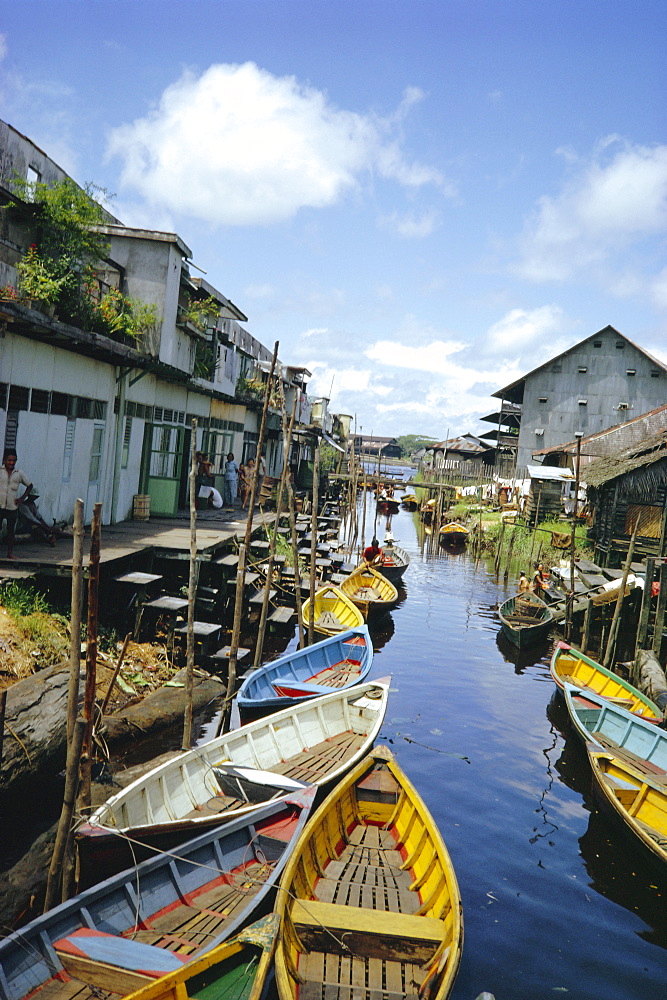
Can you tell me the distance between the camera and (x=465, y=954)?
764cm

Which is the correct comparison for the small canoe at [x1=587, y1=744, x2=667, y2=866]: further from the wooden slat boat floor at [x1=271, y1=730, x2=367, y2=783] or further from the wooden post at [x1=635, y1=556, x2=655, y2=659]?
the wooden post at [x1=635, y1=556, x2=655, y2=659]

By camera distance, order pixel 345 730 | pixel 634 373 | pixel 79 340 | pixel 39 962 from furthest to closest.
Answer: pixel 634 373
pixel 79 340
pixel 345 730
pixel 39 962

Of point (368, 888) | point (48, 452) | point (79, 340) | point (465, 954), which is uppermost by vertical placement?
point (79, 340)

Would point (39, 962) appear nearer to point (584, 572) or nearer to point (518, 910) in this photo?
point (518, 910)

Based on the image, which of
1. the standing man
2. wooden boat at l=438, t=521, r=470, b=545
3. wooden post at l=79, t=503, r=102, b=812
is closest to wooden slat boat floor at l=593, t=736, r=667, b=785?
wooden post at l=79, t=503, r=102, b=812

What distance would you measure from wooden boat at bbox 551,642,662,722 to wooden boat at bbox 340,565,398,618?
615 cm

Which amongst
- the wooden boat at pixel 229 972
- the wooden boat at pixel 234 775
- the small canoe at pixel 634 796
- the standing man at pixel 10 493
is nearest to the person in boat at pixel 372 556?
the wooden boat at pixel 234 775

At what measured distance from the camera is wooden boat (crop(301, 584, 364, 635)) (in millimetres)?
18388

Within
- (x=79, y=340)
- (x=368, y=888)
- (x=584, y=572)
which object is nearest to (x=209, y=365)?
(x=79, y=340)

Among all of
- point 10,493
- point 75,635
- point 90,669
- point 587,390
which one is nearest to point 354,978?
point 90,669

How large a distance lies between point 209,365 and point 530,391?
30.4 meters

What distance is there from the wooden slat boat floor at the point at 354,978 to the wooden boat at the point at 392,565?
2086 cm

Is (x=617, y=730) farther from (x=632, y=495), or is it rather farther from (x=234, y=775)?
(x=632, y=495)

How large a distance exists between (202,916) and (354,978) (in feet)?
5.37
